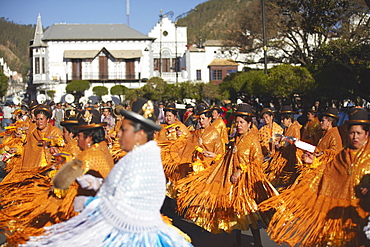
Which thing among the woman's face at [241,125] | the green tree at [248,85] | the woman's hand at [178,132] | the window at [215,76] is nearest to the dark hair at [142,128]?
the woman's face at [241,125]

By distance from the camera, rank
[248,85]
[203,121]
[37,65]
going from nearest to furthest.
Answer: [203,121] < [248,85] < [37,65]

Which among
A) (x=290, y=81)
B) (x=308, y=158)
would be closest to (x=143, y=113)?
(x=308, y=158)

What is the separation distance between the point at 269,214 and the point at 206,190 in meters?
0.96

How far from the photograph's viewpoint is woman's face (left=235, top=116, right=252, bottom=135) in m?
7.36

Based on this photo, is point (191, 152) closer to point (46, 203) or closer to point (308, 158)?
point (308, 158)

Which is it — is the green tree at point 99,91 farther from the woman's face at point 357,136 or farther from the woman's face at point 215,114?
the woman's face at point 357,136

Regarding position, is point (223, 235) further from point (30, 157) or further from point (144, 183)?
point (144, 183)

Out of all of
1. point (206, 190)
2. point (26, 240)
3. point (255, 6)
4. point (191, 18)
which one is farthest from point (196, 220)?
point (191, 18)

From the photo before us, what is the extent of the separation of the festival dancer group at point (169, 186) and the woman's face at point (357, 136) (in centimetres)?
1

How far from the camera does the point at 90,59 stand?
62688 mm

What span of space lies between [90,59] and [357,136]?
194ft

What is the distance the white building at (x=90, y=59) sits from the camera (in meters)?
62.6

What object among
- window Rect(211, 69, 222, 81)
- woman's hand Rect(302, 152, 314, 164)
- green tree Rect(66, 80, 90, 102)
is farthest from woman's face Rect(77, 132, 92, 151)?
window Rect(211, 69, 222, 81)

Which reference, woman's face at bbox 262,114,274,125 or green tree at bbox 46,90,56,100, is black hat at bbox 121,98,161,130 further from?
green tree at bbox 46,90,56,100
